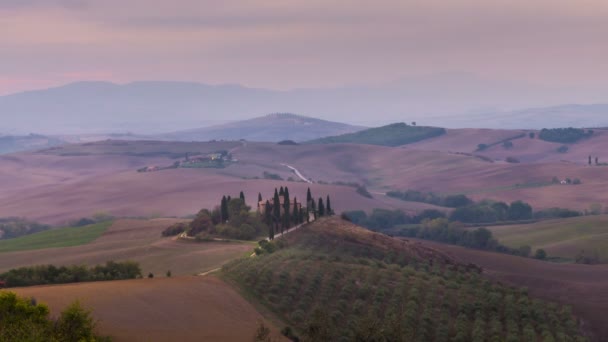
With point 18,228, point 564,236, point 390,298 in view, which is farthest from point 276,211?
point 18,228

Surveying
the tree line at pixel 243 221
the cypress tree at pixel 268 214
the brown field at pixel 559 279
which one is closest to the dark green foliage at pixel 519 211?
the brown field at pixel 559 279

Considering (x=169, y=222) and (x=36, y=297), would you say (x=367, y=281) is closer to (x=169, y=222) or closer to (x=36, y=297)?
(x=36, y=297)

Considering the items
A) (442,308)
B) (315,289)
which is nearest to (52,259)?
(315,289)

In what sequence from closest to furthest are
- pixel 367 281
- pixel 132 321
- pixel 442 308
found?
pixel 132 321 → pixel 442 308 → pixel 367 281

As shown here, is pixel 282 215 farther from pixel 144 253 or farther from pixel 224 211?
pixel 144 253

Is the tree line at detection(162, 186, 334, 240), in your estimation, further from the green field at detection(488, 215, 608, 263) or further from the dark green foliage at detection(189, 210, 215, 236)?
the green field at detection(488, 215, 608, 263)

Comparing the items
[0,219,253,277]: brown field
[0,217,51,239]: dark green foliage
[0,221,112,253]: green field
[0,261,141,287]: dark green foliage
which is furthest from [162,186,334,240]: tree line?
[0,217,51,239]: dark green foliage
